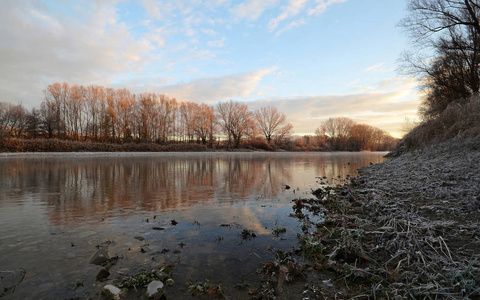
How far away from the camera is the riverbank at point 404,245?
2.68 meters

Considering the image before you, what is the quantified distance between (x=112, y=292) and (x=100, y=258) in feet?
3.69

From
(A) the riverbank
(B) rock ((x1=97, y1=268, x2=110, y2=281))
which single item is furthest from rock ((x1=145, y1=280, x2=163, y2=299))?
(A) the riverbank

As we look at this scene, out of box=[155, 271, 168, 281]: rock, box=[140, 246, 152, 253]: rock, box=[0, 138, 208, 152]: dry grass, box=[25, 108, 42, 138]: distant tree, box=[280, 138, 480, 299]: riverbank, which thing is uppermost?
box=[25, 108, 42, 138]: distant tree

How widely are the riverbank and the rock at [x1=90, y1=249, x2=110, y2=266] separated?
3126mm

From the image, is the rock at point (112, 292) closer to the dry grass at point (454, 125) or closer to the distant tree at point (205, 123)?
the dry grass at point (454, 125)

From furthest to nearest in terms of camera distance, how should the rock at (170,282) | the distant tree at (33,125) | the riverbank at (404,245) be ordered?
the distant tree at (33,125) < the rock at (170,282) < the riverbank at (404,245)

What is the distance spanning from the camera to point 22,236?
4770mm

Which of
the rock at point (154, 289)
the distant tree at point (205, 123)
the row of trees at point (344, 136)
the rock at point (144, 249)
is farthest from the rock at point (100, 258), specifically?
the row of trees at point (344, 136)

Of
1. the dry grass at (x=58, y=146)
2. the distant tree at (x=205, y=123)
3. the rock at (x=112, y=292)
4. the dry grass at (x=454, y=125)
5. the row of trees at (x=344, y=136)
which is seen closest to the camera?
the rock at (x=112, y=292)

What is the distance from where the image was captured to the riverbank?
2682 mm

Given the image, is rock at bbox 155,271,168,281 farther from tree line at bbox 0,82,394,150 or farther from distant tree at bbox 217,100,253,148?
distant tree at bbox 217,100,253,148

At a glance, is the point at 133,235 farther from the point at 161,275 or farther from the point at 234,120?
the point at 234,120

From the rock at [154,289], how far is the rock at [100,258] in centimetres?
120

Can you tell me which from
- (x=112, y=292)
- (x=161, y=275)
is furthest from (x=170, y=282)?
(x=112, y=292)
